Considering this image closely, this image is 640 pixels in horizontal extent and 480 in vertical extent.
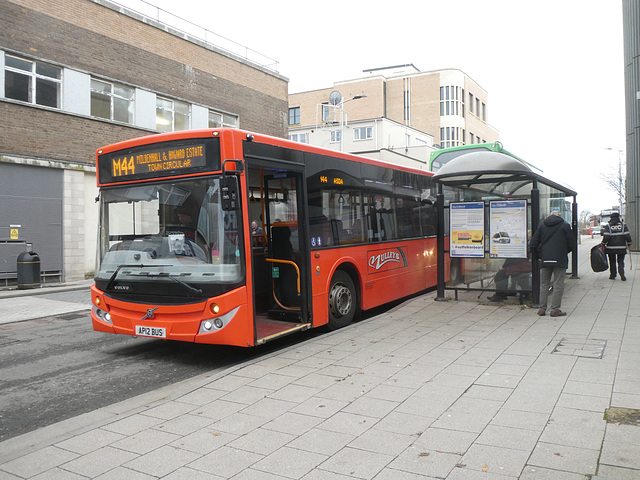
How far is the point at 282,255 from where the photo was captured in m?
7.73

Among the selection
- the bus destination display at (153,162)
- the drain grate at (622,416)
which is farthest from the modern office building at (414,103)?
the drain grate at (622,416)

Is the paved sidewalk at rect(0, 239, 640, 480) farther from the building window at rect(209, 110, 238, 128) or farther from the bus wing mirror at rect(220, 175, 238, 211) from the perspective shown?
the building window at rect(209, 110, 238, 128)

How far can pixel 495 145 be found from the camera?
1703 cm

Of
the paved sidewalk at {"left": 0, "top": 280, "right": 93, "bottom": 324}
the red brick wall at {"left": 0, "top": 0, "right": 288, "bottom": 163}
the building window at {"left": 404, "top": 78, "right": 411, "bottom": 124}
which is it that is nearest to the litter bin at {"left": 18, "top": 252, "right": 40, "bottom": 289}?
the paved sidewalk at {"left": 0, "top": 280, "right": 93, "bottom": 324}

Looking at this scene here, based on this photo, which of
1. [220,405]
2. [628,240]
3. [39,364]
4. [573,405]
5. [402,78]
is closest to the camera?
[573,405]

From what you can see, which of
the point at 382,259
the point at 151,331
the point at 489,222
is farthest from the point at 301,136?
the point at 151,331

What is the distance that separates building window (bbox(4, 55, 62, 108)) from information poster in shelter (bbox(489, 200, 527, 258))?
1406 cm

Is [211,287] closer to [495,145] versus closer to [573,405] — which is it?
[573,405]

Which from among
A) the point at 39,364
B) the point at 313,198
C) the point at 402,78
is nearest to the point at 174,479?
the point at 39,364

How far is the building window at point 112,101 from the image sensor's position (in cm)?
1797

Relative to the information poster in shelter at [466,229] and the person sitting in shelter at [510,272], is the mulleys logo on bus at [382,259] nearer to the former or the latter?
the information poster in shelter at [466,229]

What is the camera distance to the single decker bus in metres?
6.24

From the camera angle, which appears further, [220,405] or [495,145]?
[495,145]

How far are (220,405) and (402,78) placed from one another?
67916 mm
